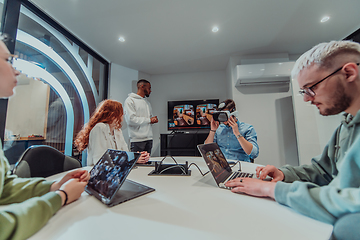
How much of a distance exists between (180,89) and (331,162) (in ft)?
11.4

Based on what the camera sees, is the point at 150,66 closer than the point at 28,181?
No

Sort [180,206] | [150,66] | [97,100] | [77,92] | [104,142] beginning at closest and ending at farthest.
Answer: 1. [180,206]
2. [104,142]
3. [77,92]
4. [97,100]
5. [150,66]

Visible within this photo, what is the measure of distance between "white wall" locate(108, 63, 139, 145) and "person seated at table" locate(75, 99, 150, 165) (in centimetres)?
178

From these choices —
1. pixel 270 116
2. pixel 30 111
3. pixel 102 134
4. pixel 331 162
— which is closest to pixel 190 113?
pixel 270 116

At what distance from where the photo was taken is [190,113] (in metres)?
3.62

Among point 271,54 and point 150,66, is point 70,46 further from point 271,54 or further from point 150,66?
point 271,54

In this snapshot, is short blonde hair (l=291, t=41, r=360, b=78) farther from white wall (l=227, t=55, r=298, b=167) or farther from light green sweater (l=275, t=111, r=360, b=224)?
white wall (l=227, t=55, r=298, b=167)

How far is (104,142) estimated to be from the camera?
4.45ft

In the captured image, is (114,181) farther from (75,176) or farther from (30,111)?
(30,111)

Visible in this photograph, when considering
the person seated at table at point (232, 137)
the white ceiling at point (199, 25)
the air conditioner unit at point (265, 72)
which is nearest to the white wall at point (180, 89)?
the white ceiling at point (199, 25)

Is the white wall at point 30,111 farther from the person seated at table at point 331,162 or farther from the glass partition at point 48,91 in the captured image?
the person seated at table at point 331,162

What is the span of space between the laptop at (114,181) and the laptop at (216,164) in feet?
0.99

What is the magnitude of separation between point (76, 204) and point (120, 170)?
186 mm

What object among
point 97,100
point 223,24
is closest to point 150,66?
point 97,100
